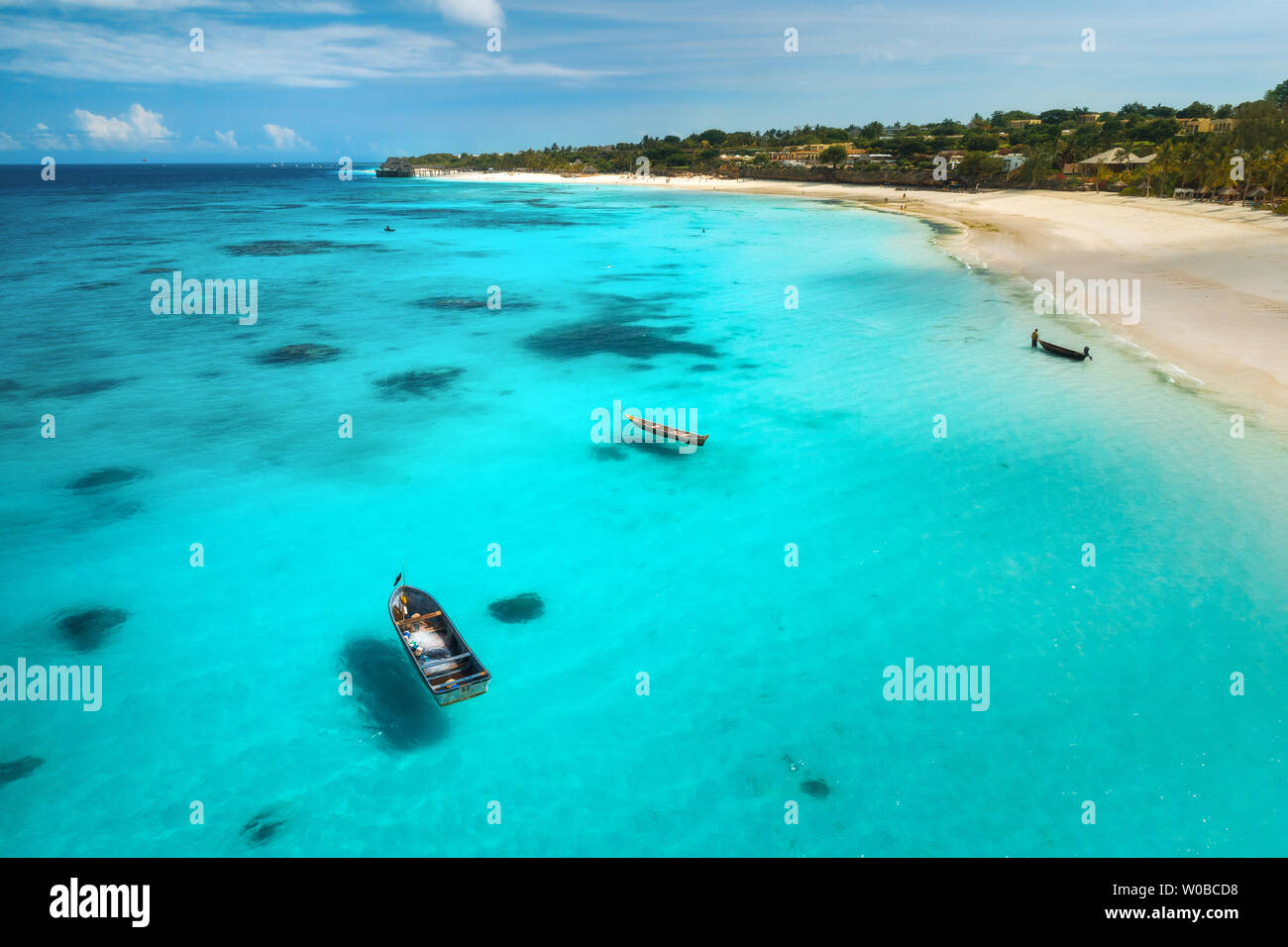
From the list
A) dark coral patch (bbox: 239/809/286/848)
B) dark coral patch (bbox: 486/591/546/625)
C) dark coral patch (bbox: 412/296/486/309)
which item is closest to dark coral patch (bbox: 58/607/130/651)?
dark coral patch (bbox: 239/809/286/848)

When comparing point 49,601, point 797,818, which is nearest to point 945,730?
point 797,818

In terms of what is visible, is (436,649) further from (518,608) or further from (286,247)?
(286,247)

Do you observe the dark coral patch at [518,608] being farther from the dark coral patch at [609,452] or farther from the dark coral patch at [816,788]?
the dark coral patch at [609,452]

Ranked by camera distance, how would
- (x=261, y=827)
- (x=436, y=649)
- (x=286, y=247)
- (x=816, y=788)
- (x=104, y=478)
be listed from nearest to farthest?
(x=261, y=827) < (x=816, y=788) < (x=436, y=649) < (x=104, y=478) < (x=286, y=247)

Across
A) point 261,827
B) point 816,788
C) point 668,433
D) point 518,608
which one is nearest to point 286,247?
point 668,433

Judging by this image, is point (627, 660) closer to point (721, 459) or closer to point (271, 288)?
point (721, 459)

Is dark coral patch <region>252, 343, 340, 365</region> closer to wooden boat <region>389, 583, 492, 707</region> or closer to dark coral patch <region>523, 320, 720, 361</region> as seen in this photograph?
dark coral patch <region>523, 320, 720, 361</region>
